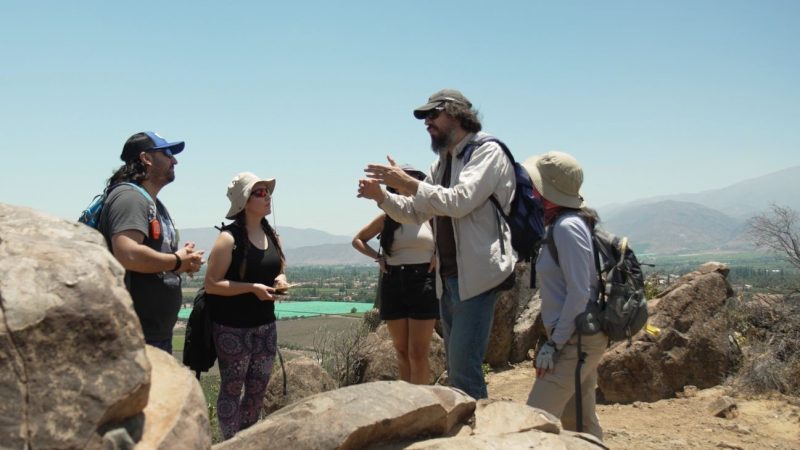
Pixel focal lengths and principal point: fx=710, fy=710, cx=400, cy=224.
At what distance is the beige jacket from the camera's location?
4.25m

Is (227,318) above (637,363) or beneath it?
above

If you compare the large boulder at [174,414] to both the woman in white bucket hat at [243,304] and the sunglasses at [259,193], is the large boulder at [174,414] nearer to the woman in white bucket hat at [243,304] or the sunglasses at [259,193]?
the woman in white bucket hat at [243,304]

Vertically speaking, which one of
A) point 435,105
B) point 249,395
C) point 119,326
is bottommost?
point 249,395

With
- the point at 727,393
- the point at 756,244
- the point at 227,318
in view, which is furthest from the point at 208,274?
the point at 756,244

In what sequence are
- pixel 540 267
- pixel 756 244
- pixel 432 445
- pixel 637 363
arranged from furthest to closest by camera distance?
pixel 756 244 → pixel 637 363 → pixel 540 267 → pixel 432 445

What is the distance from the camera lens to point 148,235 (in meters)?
4.26

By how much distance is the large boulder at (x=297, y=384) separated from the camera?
7398 mm

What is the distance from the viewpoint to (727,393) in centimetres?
793

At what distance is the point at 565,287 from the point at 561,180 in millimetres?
627

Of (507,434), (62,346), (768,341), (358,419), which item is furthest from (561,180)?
(768,341)

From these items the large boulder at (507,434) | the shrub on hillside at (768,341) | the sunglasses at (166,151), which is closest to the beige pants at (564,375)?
the large boulder at (507,434)

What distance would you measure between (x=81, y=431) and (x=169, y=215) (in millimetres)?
2667

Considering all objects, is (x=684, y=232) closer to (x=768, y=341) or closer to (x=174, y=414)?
(x=768, y=341)

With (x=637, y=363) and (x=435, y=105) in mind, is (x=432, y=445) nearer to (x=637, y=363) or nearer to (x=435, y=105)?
(x=435, y=105)
